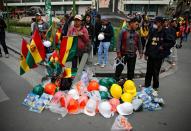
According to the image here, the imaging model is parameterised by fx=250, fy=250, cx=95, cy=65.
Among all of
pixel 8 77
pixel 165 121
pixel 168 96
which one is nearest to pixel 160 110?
pixel 165 121

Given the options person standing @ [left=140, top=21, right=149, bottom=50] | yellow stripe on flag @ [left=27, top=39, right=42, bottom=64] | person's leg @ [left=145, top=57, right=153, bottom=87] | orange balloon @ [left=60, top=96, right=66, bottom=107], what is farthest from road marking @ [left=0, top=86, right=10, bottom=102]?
person standing @ [left=140, top=21, right=149, bottom=50]

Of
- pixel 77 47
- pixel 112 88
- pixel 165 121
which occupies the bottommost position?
pixel 165 121

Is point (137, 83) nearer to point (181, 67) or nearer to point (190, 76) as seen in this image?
point (190, 76)

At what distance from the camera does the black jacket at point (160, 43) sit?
5871mm

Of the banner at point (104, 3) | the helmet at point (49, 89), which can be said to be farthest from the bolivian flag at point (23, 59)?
the banner at point (104, 3)

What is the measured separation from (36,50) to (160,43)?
308 cm

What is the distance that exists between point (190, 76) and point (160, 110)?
3561mm

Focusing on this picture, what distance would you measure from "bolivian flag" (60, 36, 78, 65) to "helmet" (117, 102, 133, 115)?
1.93 m

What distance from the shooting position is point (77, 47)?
6.52 meters

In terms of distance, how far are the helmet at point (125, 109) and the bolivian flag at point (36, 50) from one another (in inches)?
99.0

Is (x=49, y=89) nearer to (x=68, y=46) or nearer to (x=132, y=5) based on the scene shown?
(x=68, y=46)

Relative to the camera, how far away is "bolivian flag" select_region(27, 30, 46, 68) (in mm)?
6207

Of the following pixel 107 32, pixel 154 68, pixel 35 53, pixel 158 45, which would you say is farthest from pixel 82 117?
pixel 107 32

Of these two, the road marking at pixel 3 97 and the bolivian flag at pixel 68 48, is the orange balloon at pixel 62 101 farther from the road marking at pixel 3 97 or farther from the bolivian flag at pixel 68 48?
the road marking at pixel 3 97
